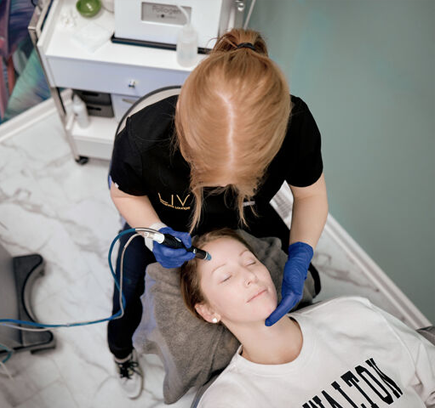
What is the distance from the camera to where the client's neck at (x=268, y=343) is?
44.4 inches

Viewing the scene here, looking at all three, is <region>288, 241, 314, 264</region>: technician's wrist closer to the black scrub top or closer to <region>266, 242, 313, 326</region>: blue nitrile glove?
<region>266, 242, 313, 326</region>: blue nitrile glove

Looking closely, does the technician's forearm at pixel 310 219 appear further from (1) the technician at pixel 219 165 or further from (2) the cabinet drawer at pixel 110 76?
(2) the cabinet drawer at pixel 110 76

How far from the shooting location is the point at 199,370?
121cm

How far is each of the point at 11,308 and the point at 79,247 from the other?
15.9 inches

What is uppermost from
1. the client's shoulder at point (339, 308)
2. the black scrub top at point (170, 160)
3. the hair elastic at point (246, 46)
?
the hair elastic at point (246, 46)

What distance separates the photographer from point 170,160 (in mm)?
1059

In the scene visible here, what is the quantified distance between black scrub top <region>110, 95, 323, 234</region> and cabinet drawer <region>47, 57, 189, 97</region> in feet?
1.42

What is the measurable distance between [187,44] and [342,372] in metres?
1.14

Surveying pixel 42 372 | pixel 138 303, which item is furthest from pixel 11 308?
pixel 138 303

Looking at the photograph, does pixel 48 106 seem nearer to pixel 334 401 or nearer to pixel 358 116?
pixel 358 116

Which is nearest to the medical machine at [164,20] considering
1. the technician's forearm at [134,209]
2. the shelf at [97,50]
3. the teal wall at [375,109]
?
the shelf at [97,50]

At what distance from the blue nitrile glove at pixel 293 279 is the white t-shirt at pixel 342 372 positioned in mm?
149

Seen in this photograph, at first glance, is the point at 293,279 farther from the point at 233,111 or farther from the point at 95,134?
the point at 95,134

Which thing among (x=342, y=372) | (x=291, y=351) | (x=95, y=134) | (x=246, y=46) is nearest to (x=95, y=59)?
(x=95, y=134)
